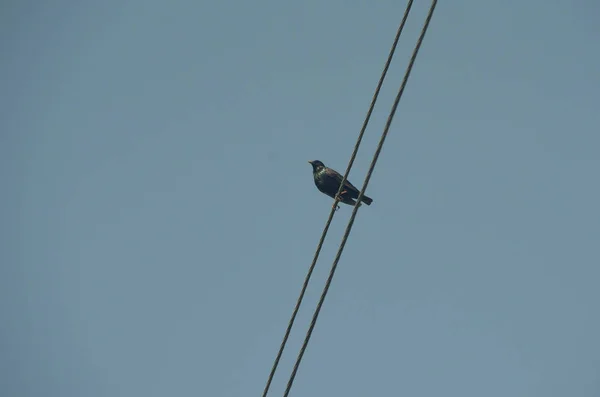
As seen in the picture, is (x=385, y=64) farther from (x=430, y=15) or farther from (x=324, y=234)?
(x=324, y=234)

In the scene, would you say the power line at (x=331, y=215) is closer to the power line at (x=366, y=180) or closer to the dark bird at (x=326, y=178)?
the power line at (x=366, y=180)

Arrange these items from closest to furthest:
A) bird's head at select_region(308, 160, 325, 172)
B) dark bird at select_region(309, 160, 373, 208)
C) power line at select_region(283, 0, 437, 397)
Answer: power line at select_region(283, 0, 437, 397) < dark bird at select_region(309, 160, 373, 208) < bird's head at select_region(308, 160, 325, 172)

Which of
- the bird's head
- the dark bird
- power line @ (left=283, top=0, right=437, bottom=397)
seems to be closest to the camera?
power line @ (left=283, top=0, right=437, bottom=397)

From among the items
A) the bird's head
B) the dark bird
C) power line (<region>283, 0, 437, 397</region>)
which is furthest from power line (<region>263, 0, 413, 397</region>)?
the bird's head

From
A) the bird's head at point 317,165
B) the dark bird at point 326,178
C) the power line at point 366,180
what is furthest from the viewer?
the bird's head at point 317,165

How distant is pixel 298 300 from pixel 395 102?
6.80 ft

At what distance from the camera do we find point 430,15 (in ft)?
26.3

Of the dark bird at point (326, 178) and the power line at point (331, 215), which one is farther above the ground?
the power line at point (331, 215)

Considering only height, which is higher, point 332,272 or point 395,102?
point 395,102

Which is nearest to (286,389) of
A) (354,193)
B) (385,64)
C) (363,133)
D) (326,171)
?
(363,133)

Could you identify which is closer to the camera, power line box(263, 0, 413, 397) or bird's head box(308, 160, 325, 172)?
power line box(263, 0, 413, 397)

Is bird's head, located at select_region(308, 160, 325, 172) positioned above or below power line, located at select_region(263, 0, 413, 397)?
below

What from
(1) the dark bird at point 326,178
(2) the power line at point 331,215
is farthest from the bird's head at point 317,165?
(2) the power line at point 331,215

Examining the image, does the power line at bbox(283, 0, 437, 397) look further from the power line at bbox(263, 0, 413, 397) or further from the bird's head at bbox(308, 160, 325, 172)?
the bird's head at bbox(308, 160, 325, 172)
